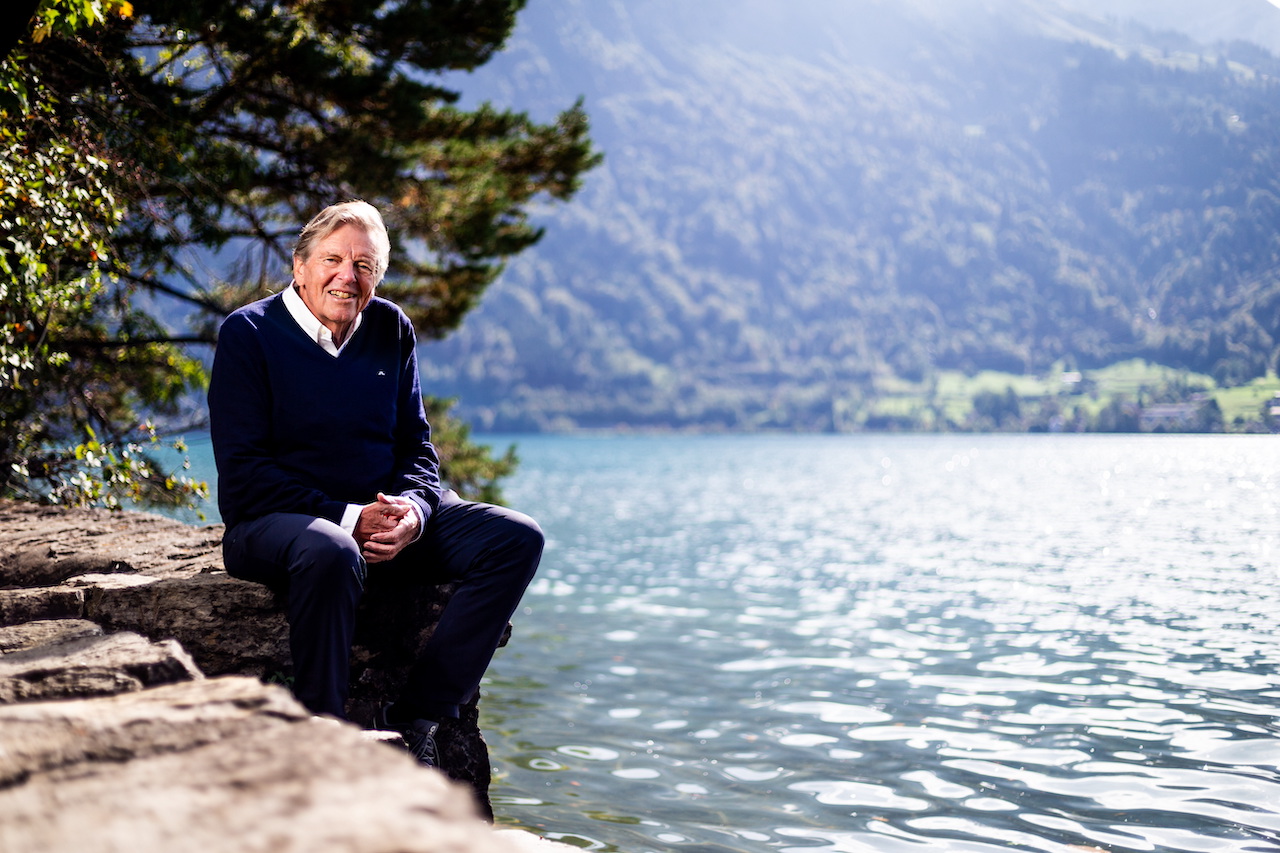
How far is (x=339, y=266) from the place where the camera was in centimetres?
417

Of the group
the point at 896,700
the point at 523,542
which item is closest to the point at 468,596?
the point at 523,542

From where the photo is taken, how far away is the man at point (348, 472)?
3.94 meters

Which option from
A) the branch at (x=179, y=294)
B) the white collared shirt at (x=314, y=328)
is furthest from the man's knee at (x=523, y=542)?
the branch at (x=179, y=294)

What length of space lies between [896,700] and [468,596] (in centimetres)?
583

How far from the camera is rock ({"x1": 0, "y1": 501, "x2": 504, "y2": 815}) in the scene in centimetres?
423

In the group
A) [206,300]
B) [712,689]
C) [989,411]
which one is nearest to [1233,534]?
[712,689]

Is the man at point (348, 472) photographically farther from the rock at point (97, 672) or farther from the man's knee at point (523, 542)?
the rock at point (97, 672)

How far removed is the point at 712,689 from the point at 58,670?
729cm

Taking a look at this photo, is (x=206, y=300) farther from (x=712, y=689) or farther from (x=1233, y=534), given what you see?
(x=1233, y=534)

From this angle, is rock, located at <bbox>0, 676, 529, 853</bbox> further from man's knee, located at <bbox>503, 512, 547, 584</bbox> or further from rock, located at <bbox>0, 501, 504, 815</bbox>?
rock, located at <bbox>0, 501, 504, 815</bbox>

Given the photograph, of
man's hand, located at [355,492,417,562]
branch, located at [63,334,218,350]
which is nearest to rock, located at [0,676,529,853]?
man's hand, located at [355,492,417,562]

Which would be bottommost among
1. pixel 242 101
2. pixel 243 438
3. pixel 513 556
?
pixel 513 556

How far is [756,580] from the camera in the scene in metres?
18.6

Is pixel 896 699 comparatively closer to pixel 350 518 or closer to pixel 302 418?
pixel 350 518
